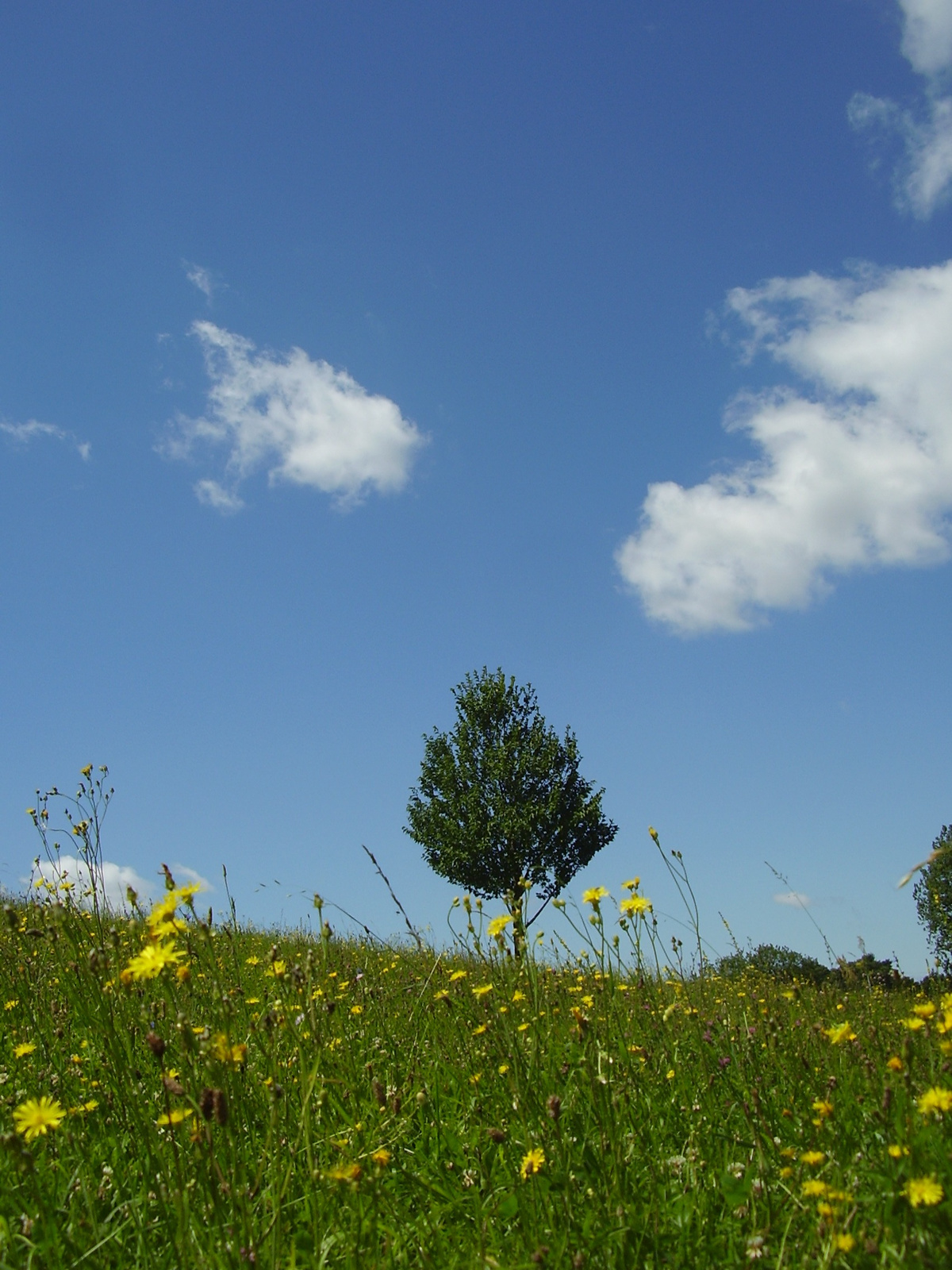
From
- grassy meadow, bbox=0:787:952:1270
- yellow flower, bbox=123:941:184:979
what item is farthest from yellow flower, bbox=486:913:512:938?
yellow flower, bbox=123:941:184:979

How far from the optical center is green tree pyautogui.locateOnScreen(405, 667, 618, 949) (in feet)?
79.3

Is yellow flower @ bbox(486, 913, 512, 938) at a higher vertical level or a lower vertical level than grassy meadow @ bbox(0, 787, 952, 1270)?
higher

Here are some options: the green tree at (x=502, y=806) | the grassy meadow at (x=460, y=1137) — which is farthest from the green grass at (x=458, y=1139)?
the green tree at (x=502, y=806)

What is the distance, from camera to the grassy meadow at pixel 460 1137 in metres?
1.88

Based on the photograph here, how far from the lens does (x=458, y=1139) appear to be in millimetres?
2797

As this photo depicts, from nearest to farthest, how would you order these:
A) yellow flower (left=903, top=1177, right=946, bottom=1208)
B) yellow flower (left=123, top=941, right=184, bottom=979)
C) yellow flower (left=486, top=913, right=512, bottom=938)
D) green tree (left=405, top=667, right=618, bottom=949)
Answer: yellow flower (left=903, top=1177, right=946, bottom=1208), yellow flower (left=123, top=941, right=184, bottom=979), yellow flower (left=486, top=913, right=512, bottom=938), green tree (left=405, top=667, right=618, bottom=949)

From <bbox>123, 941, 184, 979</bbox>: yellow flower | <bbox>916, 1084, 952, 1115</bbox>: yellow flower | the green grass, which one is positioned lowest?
the green grass

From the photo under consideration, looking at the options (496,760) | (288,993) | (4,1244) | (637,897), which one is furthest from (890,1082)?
(496,760)

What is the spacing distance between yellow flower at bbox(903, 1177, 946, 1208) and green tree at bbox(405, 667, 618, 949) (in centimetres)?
2183

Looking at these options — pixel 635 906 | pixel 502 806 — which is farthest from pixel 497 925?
pixel 502 806

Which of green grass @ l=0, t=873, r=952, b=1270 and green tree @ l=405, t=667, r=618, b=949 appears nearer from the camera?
green grass @ l=0, t=873, r=952, b=1270

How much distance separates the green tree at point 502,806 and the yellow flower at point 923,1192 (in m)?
21.8

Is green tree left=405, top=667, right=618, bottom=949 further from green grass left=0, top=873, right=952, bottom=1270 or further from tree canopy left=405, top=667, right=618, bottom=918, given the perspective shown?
green grass left=0, top=873, right=952, bottom=1270

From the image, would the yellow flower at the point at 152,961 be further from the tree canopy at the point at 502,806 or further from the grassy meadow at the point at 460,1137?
the tree canopy at the point at 502,806
